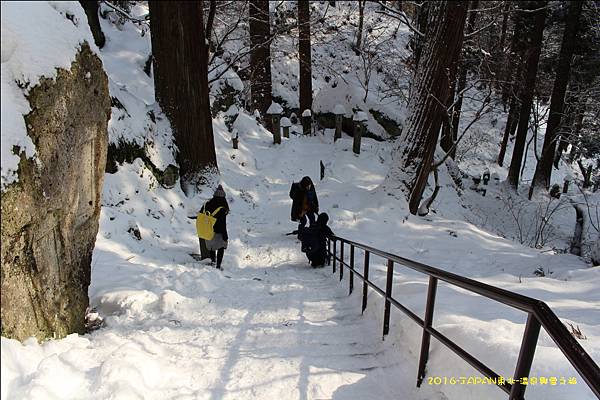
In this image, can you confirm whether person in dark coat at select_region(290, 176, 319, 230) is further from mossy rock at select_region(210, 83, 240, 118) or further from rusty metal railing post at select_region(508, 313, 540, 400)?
mossy rock at select_region(210, 83, 240, 118)

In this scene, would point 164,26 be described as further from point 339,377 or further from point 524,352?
point 524,352

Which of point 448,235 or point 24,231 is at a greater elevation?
point 24,231

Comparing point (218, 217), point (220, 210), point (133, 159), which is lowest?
point (218, 217)

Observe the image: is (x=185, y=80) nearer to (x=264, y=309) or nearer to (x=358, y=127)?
(x=264, y=309)

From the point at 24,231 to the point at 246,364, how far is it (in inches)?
72.6

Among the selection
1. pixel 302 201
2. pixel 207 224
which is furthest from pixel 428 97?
pixel 207 224

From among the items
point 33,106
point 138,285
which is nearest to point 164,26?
point 138,285

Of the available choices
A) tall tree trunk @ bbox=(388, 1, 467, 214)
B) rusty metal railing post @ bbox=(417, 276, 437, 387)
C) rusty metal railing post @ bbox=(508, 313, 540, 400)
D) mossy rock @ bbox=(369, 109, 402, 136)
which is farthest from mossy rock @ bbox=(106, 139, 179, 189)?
mossy rock @ bbox=(369, 109, 402, 136)

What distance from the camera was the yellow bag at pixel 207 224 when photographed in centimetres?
568

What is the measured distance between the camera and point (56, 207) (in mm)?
2539

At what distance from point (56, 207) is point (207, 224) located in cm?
318

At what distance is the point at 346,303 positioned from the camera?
4.71 meters

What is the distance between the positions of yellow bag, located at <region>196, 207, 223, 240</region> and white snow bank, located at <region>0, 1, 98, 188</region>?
11.1ft

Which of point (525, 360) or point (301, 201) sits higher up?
point (525, 360)
